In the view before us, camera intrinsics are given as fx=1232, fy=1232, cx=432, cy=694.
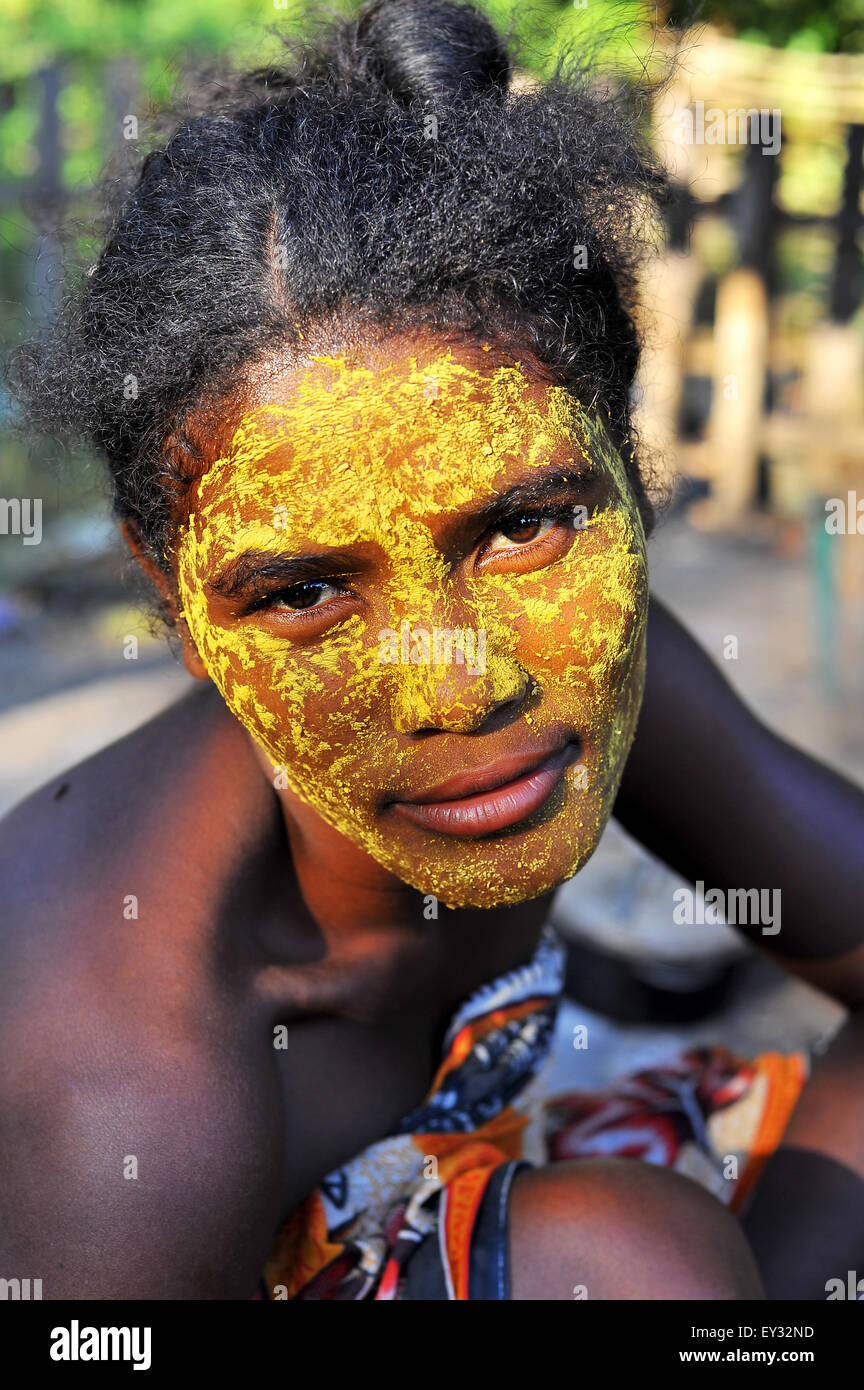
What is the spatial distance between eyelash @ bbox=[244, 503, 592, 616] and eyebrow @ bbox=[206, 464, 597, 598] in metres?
0.01

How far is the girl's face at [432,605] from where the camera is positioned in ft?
3.98

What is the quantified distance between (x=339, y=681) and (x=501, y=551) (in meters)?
0.22

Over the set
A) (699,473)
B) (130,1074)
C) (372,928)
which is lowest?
(130,1074)

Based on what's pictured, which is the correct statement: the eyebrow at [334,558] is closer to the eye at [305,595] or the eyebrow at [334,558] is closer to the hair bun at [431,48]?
the eye at [305,595]

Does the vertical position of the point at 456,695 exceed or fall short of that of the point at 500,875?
it exceeds it

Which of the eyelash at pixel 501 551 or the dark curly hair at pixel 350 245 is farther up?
the dark curly hair at pixel 350 245

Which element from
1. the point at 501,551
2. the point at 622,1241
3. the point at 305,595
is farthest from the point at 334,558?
the point at 622,1241

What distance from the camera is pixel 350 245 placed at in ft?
3.98

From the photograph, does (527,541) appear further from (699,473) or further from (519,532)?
(699,473)

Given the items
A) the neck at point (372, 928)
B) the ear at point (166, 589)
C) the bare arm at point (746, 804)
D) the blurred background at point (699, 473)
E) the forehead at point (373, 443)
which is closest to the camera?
the forehead at point (373, 443)

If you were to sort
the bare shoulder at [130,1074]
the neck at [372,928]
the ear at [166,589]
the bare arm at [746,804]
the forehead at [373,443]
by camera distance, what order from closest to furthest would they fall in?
the forehead at [373,443]
the bare shoulder at [130,1074]
the ear at [166,589]
the neck at [372,928]
the bare arm at [746,804]

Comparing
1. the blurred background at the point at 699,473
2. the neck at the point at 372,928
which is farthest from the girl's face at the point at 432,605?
the blurred background at the point at 699,473

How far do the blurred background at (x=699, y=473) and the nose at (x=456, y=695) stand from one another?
30.4 inches

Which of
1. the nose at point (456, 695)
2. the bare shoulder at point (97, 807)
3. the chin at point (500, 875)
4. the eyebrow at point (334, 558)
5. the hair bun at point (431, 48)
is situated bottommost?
the chin at point (500, 875)
